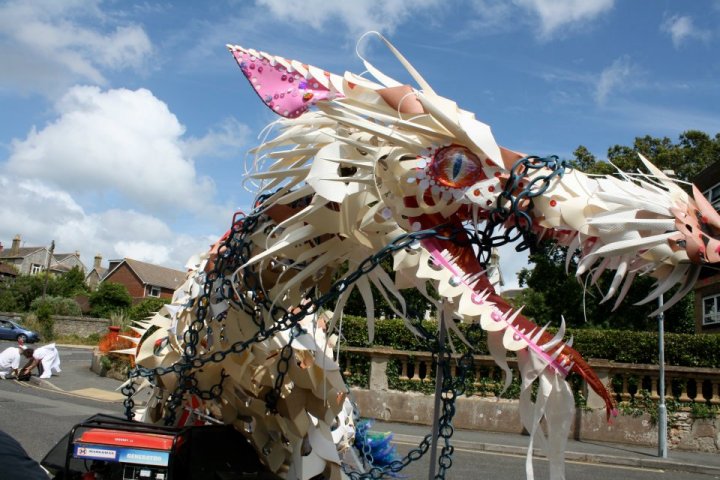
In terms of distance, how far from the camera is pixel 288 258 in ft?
8.04

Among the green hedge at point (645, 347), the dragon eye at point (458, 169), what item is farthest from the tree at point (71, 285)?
the dragon eye at point (458, 169)

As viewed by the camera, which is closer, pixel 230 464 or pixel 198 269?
pixel 230 464

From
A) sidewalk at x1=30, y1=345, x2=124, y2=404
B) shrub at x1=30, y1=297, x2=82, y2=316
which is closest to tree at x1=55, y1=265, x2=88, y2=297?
shrub at x1=30, y1=297, x2=82, y2=316

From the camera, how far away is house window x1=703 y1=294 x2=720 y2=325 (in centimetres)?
2302

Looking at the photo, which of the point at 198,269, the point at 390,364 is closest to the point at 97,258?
the point at 390,364

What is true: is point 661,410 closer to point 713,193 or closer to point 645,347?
point 645,347

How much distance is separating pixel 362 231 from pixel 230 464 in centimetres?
120

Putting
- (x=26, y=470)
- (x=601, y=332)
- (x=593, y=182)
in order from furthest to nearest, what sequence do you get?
1. (x=601, y=332)
2. (x=593, y=182)
3. (x=26, y=470)

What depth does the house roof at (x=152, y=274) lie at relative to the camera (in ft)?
190

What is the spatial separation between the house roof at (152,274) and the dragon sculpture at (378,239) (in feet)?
182

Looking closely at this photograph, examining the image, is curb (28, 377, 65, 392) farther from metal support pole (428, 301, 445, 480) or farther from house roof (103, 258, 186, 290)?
house roof (103, 258, 186, 290)

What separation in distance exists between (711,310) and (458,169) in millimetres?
25011

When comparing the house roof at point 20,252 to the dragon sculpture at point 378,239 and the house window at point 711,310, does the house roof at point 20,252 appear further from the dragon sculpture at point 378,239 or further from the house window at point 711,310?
the dragon sculpture at point 378,239

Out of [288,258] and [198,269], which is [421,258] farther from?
[198,269]
